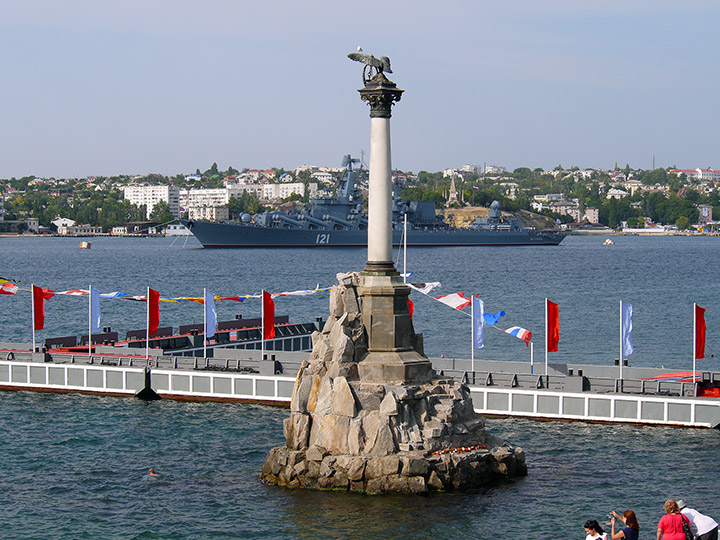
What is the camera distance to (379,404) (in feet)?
67.7

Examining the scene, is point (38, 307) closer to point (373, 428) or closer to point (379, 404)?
point (379, 404)

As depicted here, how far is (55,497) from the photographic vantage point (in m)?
20.8

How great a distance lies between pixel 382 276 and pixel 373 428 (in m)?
3.41

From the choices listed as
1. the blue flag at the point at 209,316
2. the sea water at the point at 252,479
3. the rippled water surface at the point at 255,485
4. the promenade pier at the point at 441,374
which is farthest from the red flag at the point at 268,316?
the rippled water surface at the point at 255,485

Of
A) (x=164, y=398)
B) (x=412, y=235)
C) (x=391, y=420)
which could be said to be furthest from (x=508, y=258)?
(x=391, y=420)

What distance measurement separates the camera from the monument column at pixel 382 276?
21672 millimetres

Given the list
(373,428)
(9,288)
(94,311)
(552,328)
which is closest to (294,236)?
(94,311)

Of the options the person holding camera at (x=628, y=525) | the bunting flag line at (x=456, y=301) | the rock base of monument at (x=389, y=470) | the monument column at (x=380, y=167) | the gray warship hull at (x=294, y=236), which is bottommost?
the rock base of monument at (x=389, y=470)

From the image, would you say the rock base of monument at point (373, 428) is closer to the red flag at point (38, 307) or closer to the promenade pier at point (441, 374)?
the promenade pier at point (441, 374)

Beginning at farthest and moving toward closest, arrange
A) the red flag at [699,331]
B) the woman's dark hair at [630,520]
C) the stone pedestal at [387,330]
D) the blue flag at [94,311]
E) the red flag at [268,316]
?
1. the blue flag at [94,311]
2. the red flag at [268,316]
3. the red flag at [699,331]
4. the stone pedestal at [387,330]
5. the woman's dark hair at [630,520]

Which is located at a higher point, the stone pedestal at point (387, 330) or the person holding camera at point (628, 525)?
the stone pedestal at point (387, 330)

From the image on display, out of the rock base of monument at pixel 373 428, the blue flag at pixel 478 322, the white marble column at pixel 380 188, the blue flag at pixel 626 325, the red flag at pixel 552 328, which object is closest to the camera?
the rock base of monument at pixel 373 428

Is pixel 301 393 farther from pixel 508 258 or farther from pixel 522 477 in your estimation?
pixel 508 258

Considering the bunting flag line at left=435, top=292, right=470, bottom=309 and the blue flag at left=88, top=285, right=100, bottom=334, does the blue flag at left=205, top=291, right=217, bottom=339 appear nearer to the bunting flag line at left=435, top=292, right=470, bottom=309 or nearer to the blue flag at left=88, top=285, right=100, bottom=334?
the blue flag at left=88, top=285, right=100, bottom=334
